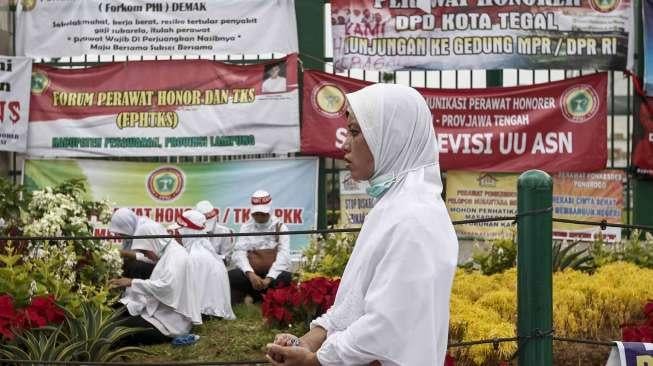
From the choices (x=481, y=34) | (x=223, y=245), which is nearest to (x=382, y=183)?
(x=223, y=245)

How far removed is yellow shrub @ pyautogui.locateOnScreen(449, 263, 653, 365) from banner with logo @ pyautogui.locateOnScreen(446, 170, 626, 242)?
125 inches

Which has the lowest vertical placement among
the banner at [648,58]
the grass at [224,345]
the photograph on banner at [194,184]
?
the grass at [224,345]

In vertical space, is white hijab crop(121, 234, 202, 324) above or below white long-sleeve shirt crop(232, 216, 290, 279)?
below

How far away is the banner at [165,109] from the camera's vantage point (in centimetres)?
1011

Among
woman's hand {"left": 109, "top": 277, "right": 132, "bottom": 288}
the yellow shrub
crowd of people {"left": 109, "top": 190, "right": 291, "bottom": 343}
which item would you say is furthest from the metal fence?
the yellow shrub

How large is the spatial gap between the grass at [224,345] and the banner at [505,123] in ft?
8.63

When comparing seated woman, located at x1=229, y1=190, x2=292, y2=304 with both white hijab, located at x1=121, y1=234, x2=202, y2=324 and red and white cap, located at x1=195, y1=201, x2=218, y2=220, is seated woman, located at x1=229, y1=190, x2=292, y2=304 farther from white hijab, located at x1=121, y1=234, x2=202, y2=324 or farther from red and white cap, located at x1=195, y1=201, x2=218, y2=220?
white hijab, located at x1=121, y1=234, x2=202, y2=324

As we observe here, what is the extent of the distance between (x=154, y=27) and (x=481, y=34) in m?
3.43

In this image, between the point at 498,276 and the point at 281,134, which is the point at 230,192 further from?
the point at 498,276

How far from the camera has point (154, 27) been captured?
10.3 m

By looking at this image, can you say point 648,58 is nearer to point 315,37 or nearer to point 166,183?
point 315,37

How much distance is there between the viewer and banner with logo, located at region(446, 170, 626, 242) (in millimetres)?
9789

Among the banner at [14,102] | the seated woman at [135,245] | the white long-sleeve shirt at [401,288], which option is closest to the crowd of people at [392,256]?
the white long-sleeve shirt at [401,288]

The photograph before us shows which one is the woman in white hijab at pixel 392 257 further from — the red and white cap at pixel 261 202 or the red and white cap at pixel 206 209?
the red and white cap at pixel 206 209
